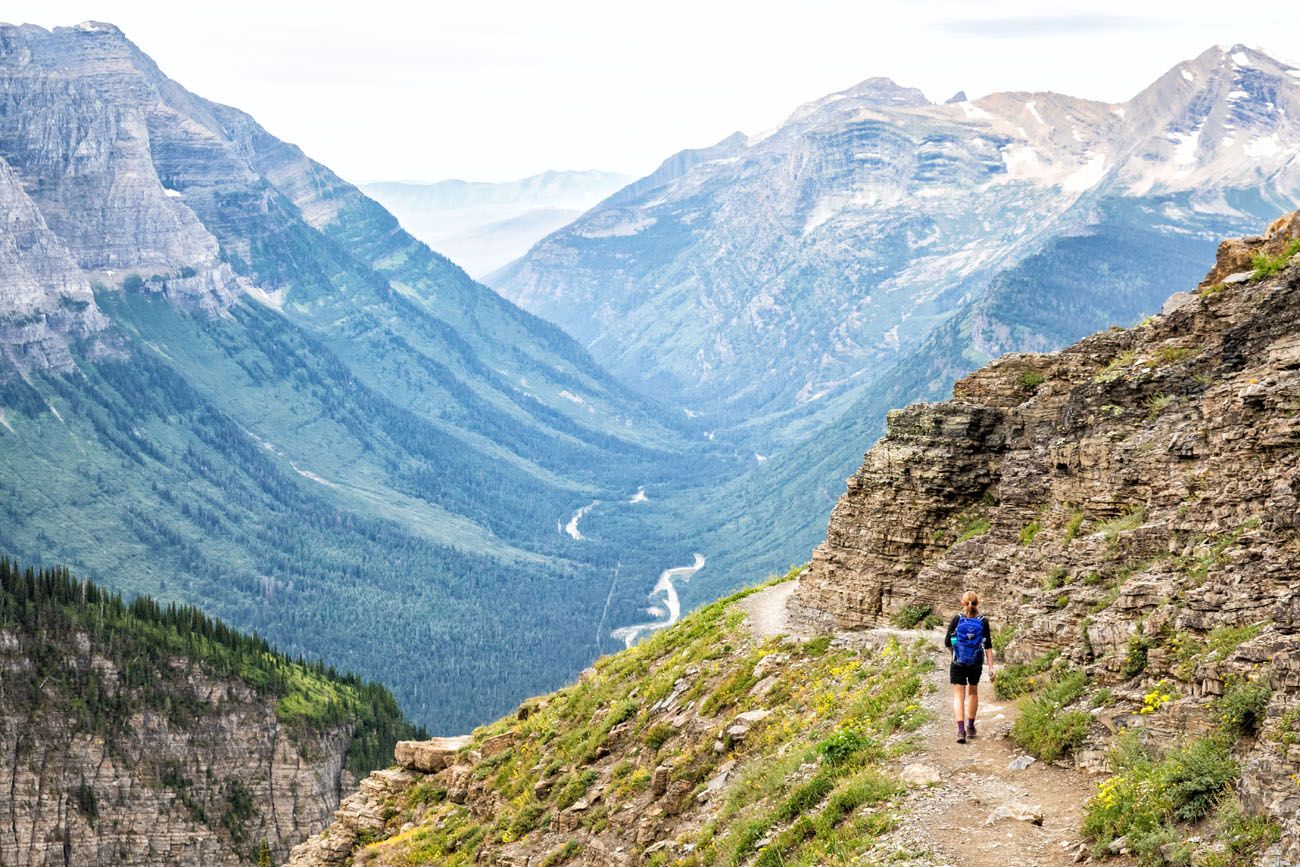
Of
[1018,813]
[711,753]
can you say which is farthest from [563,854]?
[1018,813]

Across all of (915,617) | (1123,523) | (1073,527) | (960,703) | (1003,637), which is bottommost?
(915,617)

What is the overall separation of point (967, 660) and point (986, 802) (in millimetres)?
3885

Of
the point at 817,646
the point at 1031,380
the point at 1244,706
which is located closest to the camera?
the point at 1244,706

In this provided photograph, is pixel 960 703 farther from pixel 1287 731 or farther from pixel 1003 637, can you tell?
pixel 1287 731

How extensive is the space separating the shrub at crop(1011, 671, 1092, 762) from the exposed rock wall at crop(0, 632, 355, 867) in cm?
12880

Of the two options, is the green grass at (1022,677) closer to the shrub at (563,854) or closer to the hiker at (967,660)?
the hiker at (967,660)

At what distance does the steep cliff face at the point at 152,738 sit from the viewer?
139 metres

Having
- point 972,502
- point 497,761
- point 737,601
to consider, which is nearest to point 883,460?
point 972,502

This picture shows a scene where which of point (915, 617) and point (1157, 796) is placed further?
point (915, 617)

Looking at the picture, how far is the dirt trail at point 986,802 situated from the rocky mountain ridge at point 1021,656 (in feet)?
0.37

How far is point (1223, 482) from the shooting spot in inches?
1163

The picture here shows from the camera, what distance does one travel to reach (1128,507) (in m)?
34.1

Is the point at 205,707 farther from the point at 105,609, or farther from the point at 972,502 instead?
the point at 972,502

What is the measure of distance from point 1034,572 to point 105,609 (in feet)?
487
